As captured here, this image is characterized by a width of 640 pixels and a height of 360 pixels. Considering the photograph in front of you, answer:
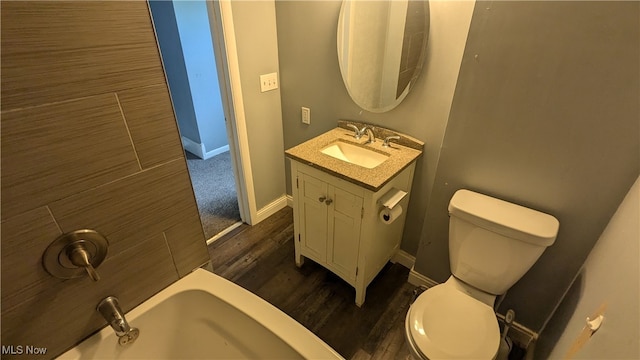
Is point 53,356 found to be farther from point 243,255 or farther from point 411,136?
point 411,136

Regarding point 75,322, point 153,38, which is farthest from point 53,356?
point 153,38

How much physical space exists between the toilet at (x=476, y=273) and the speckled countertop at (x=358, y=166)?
318 millimetres

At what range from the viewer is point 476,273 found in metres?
1.30

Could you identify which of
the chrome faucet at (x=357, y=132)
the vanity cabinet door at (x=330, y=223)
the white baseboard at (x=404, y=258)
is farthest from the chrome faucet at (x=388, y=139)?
the white baseboard at (x=404, y=258)

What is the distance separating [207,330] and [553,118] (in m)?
1.56

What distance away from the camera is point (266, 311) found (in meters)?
1.04

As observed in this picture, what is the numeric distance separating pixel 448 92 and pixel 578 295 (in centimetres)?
99

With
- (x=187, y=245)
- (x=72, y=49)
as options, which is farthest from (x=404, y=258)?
(x=72, y=49)

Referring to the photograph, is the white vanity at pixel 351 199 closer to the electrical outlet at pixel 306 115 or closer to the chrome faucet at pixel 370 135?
the chrome faucet at pixel 370 135

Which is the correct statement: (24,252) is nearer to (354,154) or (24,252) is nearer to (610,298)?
(354,154)

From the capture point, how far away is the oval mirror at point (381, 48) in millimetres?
1391

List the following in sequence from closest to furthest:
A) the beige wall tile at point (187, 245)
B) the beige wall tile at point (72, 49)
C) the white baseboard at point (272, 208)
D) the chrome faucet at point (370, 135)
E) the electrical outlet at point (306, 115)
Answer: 1. the beige wall tile at point (72, 49)
2. the beige wall tile at point (187, 245)
3. the chrome faucet at point (370, 135)
4. the electrical outlet at point (306, 115)
5. the white baseboard at point (272, 208)

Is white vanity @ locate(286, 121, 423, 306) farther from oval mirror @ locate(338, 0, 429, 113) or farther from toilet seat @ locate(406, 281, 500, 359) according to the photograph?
toilet seat @ locate(406, 281, 500, 359)

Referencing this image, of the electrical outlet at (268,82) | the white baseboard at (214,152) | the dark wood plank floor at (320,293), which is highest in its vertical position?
the electrical outlet at (268,82)
